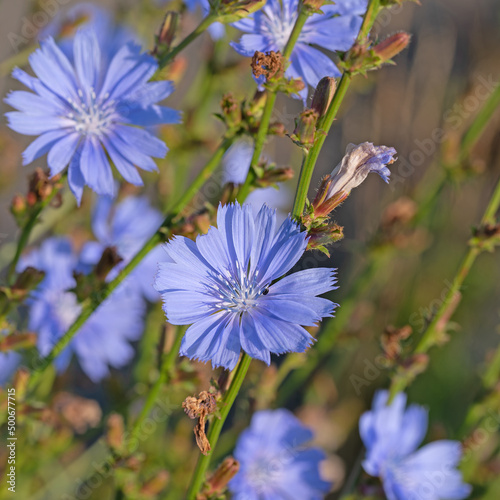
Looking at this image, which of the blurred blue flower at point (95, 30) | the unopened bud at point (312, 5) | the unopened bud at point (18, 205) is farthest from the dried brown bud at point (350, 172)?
the blurred blue flower at point (95, 30)

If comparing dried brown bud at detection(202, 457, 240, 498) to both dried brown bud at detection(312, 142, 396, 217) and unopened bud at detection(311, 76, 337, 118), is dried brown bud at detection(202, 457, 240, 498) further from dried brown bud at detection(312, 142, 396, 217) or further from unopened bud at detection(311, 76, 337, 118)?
unopened bud at detection(311, 76, 337, 118)

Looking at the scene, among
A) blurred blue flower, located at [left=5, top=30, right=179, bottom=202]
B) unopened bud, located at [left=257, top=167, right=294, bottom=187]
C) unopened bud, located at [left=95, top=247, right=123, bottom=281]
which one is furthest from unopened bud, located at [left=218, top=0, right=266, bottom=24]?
unopened bud, located at [left=95, top=247, right=123, bottom=281]

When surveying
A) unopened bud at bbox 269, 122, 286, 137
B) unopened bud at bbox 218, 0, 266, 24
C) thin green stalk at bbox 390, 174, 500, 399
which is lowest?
thin green stalk at bbox 390, 174, 500, 399

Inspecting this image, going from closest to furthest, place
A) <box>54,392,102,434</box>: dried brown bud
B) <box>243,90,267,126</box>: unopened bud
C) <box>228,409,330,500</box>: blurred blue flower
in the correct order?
<box>243,90,267,126</box>: unopened bud → <box>228,409,330,500</box>: blurred blue flower → <box>54,392,102,434</box>: dried brown bud

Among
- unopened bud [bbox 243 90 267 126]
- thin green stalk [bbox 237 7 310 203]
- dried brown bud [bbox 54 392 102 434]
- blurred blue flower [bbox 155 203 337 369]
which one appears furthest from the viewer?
dried brown bud [bbox 54 392 102 434]

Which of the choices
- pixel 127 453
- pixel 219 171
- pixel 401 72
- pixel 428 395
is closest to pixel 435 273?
pixel 428 395

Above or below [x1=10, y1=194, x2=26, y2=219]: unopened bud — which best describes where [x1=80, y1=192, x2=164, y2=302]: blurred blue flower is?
above

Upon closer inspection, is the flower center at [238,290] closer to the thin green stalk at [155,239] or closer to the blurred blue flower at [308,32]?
the thin green stalk at [155,239]

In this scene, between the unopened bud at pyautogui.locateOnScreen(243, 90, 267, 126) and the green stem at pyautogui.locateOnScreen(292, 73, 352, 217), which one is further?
the unopened bud at pyautogui.locateOnScreen(243, 90, 267, 126)
